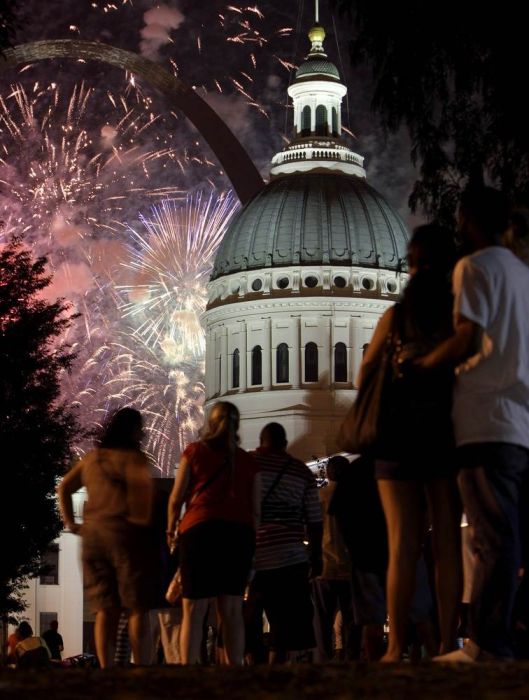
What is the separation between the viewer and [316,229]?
4272 inches

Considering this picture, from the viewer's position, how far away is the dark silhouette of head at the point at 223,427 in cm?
1283

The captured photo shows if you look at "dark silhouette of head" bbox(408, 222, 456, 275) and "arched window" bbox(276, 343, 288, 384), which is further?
"arched window" bbox(276, 343, 288, 384)

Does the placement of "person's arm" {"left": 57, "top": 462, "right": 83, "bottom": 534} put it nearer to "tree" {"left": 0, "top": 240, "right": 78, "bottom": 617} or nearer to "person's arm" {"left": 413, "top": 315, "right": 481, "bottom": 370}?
"person's arm" {"left": 413, "top": 315, "right": 481, "bottom": 370}

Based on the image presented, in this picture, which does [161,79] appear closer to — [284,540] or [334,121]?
[334,121]

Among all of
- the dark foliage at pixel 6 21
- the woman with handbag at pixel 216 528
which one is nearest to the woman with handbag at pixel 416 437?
the woman with handbag at pixel 216 528

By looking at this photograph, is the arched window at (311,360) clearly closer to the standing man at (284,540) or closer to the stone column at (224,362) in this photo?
the stone column at (224,362)

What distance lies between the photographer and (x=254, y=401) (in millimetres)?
103250

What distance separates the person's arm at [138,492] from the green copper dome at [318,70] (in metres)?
99.6

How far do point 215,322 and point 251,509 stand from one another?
95.0 meters

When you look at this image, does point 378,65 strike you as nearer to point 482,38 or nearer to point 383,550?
point 482,38

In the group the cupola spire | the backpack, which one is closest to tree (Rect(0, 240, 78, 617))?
the backpack

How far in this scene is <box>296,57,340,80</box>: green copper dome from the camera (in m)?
112

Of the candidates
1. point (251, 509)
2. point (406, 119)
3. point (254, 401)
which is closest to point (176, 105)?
point (254, 401)

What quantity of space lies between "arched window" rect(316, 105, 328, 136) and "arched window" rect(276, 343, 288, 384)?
45.7 ft
